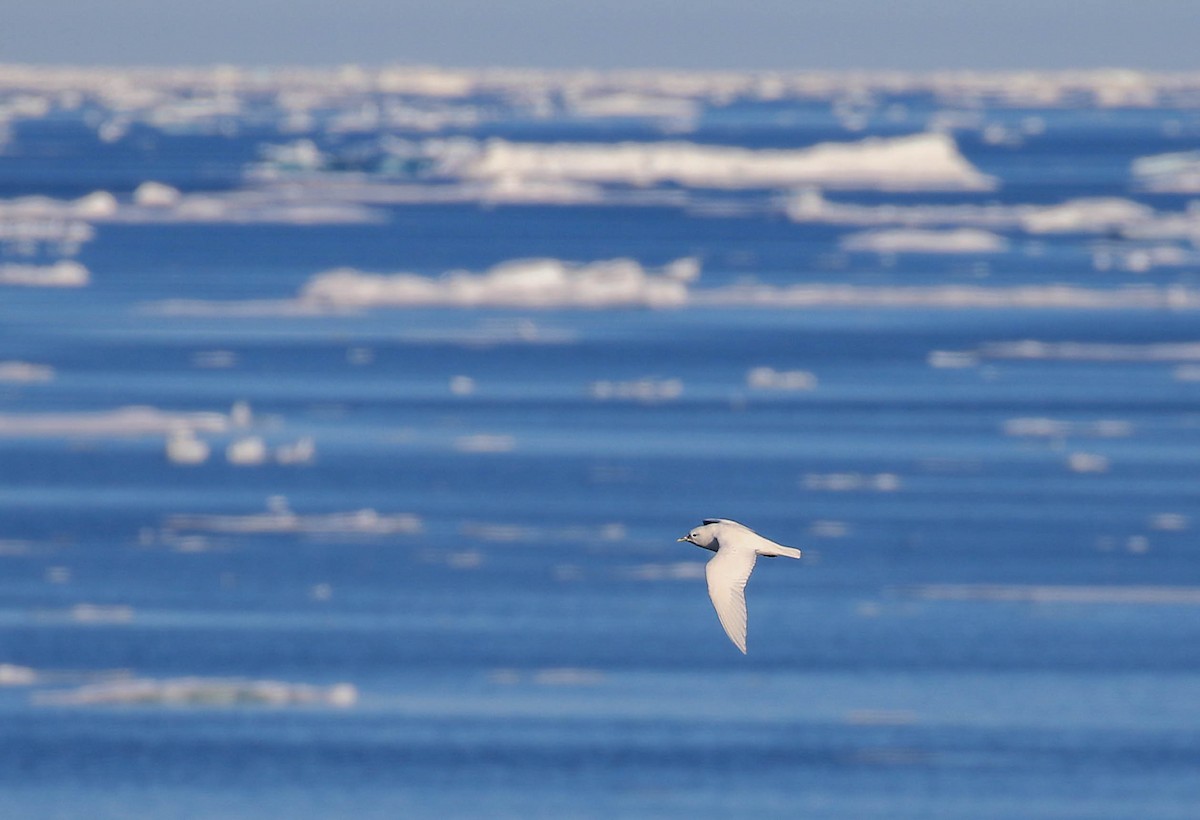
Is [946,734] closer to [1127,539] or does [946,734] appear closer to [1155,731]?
[1155,731]

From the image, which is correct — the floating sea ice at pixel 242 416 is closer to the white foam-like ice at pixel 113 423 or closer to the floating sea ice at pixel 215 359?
the white foam-like ice at pixel 113 423

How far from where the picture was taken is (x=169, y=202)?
8275cm

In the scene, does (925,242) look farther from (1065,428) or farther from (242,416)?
(242,416)

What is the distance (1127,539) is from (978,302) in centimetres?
2011

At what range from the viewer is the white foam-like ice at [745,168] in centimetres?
8525

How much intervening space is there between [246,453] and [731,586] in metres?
30.0

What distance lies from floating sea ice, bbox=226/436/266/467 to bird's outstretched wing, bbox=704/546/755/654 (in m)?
29.4

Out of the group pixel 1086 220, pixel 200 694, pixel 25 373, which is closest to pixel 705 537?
pixel 200 694

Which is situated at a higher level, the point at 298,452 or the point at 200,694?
the point at 298,452

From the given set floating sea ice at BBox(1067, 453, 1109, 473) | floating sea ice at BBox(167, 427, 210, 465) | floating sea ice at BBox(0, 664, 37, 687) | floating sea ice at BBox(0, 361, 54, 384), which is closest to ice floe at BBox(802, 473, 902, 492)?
floating sea ice at BBox(1067, 453, 1109, 473)

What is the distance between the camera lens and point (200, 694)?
26125 millimetres

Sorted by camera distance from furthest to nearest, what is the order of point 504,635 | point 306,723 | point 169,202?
point 169,202 < point 504,635 < point 306,723

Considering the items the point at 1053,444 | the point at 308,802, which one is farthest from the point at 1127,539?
the point at 308,802

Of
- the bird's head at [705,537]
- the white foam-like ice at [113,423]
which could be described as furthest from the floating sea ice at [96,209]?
the bird's head at [705,537]
